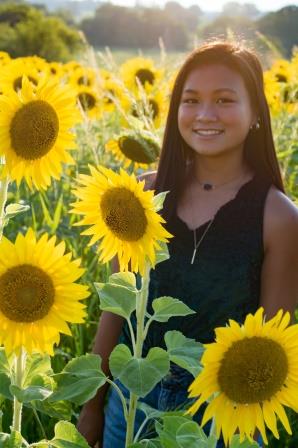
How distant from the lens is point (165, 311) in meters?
1.27

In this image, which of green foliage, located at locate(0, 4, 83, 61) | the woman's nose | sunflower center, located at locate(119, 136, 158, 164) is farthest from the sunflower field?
green foliage, located at locate(0, 4, 83, 61)

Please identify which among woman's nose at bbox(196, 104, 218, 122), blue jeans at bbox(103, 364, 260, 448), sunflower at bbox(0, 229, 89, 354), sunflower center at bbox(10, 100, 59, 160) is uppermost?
sunflower center at bbox(10, 100, 59, 160)

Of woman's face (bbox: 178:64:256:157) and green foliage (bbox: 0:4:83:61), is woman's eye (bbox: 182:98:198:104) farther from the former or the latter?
green foliage (bbox: 0:4:83:61)

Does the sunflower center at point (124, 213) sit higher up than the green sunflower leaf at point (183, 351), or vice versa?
the sunflower center at point (124, 213)

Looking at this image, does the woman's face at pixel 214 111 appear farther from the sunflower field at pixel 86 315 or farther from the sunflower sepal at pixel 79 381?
the sunflower sepal at pixel 79 381

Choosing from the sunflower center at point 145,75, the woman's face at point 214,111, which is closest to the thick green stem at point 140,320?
the woman's face at point 214,111

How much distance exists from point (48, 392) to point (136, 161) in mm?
1696

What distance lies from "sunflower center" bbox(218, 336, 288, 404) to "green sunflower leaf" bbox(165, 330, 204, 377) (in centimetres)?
16

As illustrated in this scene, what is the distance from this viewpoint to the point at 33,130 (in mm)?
1348

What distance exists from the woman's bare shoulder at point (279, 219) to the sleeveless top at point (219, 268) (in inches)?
0.7

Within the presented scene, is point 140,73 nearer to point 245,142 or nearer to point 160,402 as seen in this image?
point 245,142

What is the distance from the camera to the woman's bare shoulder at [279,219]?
180 centimetres

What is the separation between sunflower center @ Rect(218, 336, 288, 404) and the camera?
102cm

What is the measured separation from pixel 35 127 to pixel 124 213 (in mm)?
244
